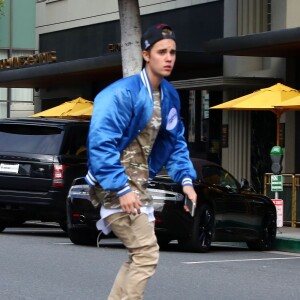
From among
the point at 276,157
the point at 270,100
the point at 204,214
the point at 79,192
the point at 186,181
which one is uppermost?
the point at 270,100

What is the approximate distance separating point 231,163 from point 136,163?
17924 mm

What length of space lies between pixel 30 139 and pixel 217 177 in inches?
126

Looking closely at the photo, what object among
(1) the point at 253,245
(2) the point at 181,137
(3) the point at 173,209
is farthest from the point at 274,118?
(2) the point at 181,137

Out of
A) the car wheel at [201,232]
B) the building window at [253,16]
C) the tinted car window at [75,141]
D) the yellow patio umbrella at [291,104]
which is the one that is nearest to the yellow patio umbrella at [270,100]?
the yellow patio umbrella at [291,104]

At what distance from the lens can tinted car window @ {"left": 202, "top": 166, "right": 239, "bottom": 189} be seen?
15.4 metres

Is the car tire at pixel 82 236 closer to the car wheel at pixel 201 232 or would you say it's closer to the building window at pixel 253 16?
the car wheel at pixel 201 232

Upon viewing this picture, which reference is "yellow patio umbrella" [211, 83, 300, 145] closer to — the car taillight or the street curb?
the street curb

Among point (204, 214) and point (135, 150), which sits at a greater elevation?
point (135, 150)

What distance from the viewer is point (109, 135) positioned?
6.29m

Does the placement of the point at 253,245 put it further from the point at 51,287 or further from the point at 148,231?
the point at 148,231

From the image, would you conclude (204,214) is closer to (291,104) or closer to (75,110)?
(291,104)

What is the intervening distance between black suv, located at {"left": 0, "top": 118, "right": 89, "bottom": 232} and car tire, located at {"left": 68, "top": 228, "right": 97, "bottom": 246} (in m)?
1.17

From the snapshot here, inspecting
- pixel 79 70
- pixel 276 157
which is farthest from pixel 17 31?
pixel 276 157

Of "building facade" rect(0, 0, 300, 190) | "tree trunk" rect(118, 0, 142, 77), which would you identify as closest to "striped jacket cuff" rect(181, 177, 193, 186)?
"building facade" rect(0, 0, 300, 190)
